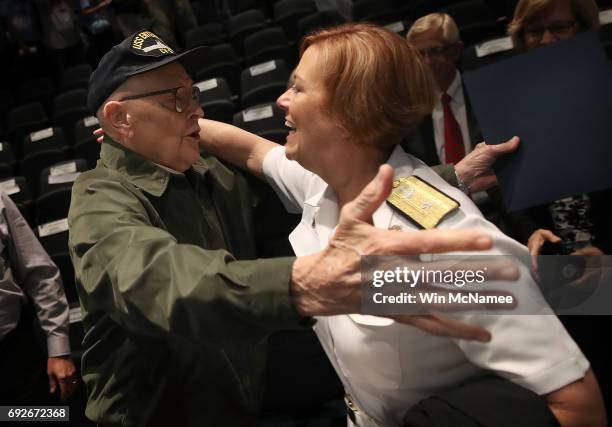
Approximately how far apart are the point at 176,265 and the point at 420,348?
1.42 ft

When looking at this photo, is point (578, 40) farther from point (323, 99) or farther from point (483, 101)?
point (323, 99)

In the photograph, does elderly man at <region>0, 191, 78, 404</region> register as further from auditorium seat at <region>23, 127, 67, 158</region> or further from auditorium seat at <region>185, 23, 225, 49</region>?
auditorium seat at <region>185, 23, 225, 49</region>

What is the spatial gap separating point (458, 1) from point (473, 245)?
4062 mm

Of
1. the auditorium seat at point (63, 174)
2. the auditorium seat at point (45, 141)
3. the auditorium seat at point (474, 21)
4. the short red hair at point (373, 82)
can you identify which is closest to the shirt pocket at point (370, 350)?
the short red hair at point (373, 82)

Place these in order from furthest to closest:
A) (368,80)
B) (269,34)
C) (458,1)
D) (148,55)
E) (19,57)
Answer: (19,57), (269,34), (458,1), (148,55), (368,80)

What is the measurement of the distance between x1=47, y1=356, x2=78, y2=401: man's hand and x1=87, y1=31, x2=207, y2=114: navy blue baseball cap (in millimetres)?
1164

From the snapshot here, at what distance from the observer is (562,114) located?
3.60 feet

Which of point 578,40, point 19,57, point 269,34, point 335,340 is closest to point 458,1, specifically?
point 269,34

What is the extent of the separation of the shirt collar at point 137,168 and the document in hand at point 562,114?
74 centimetres

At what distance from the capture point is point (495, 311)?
787mm

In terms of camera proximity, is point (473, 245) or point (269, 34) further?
point (269, 34)

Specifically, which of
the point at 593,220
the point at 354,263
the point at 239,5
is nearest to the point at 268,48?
the point at 239,5

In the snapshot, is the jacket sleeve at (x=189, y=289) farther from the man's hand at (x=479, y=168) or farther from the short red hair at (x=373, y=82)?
the man's hand at (x=479, y=168)

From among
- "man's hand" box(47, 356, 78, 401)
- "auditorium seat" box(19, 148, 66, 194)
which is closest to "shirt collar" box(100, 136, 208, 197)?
"man's hand" box(47, 356, 78, 401)
